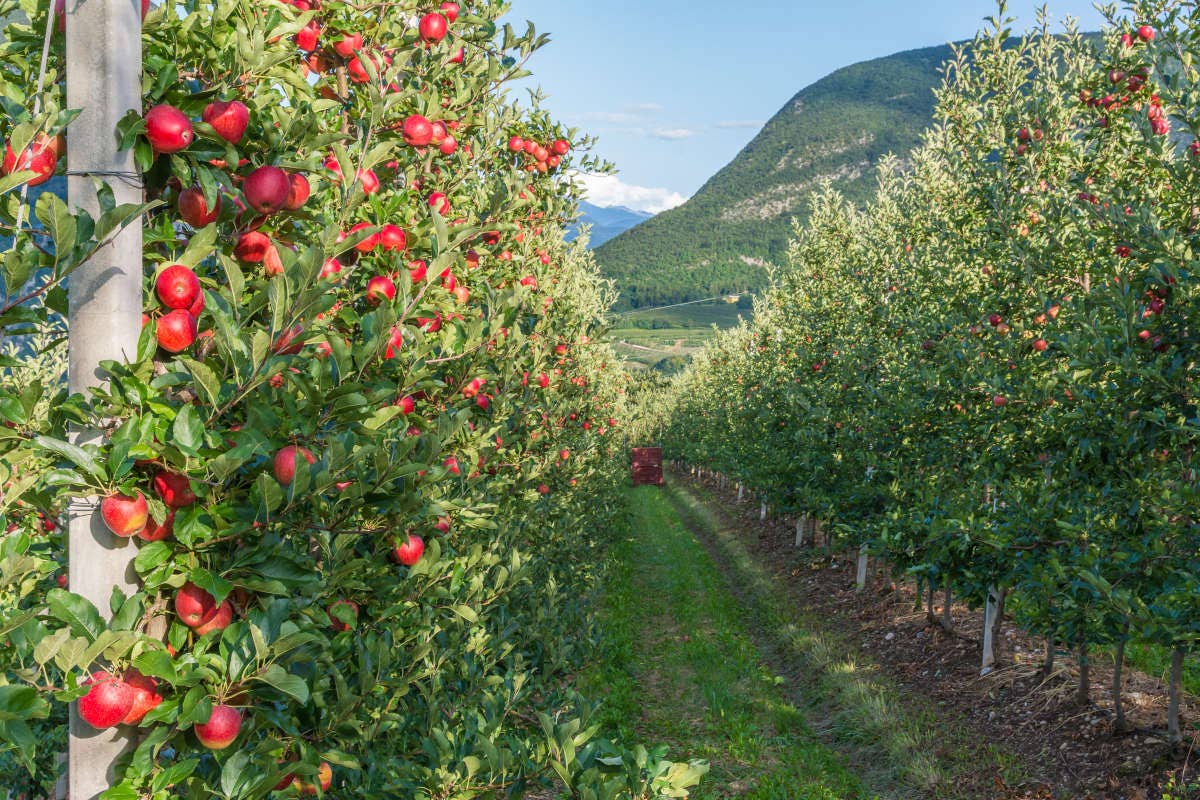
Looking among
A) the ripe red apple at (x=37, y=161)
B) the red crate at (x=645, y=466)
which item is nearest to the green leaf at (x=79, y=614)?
the ripe red apple at (x=37, y=161)

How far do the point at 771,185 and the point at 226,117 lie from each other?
521 feet

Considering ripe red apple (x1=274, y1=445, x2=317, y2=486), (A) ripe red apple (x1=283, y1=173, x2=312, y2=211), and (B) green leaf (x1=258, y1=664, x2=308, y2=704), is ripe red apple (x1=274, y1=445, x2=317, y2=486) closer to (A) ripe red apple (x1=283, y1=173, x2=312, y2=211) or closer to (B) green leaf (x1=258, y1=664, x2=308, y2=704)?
(B) green leaf (x1=258, y1=664, x2=308, y2=704)

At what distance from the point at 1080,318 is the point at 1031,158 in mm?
3253

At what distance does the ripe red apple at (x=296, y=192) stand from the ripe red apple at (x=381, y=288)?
0.88 meters

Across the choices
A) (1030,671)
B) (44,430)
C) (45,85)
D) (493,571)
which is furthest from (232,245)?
(1030,671)

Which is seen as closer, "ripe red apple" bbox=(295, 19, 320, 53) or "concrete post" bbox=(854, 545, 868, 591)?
"ripe red apple" bbox=(295, 19, 320, 53)

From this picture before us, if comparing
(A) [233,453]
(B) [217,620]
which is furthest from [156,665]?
(A) [233,453]

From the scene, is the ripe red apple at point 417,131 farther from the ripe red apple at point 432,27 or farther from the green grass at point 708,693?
the green grass at point 708,693

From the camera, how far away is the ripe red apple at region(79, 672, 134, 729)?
152 centimetres

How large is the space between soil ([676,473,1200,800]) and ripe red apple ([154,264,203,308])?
22.1 feet

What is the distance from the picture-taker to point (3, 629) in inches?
49.8

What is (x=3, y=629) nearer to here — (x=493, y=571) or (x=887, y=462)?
(x=493, y=571)

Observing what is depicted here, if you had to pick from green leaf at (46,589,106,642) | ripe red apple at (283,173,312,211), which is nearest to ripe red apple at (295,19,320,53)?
ripe red apple at (283,173,312,211)

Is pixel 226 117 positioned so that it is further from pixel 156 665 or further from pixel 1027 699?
pixel 1027 699
